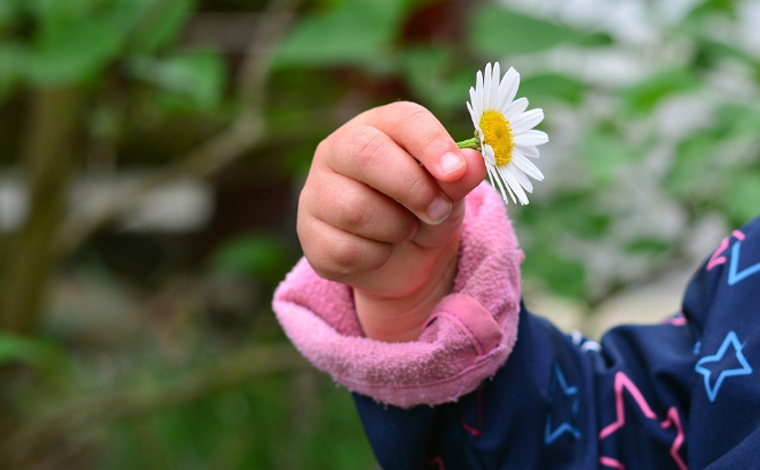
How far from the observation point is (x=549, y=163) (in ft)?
3.45

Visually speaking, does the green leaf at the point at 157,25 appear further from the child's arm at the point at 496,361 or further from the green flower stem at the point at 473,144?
the green flower stem at the point at 473,144

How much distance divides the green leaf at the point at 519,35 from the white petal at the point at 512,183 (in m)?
0.43

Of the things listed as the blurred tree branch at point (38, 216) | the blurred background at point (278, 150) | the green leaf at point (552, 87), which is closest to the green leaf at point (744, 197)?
the blurred background at point (278, 150)

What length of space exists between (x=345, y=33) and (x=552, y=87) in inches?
7.2

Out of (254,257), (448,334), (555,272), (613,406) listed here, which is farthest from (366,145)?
(254,257)

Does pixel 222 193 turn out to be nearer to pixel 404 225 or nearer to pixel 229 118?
pixel 229 118

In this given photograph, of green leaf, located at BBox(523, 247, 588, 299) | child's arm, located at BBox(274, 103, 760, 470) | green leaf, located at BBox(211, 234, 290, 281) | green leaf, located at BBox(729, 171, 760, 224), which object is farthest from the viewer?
green leaf, located at BBox(211, 234, 290, 281)

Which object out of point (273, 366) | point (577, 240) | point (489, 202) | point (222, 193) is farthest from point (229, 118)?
point (222, 193)

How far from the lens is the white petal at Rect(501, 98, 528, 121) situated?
0.32 metres

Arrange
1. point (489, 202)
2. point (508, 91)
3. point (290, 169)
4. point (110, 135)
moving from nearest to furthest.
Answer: point (508, 91)
point (489, 202)
point (110, 135)
point (290, 169)

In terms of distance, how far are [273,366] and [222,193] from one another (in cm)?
69

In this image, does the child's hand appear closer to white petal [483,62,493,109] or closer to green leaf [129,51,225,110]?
white petal [483,62,493,109]

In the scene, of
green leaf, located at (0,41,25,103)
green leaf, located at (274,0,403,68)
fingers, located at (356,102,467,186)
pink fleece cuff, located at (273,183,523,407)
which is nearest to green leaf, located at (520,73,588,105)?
green leaf, located at (274,0,403,68)

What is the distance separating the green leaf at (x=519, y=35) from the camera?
731 millimetres
